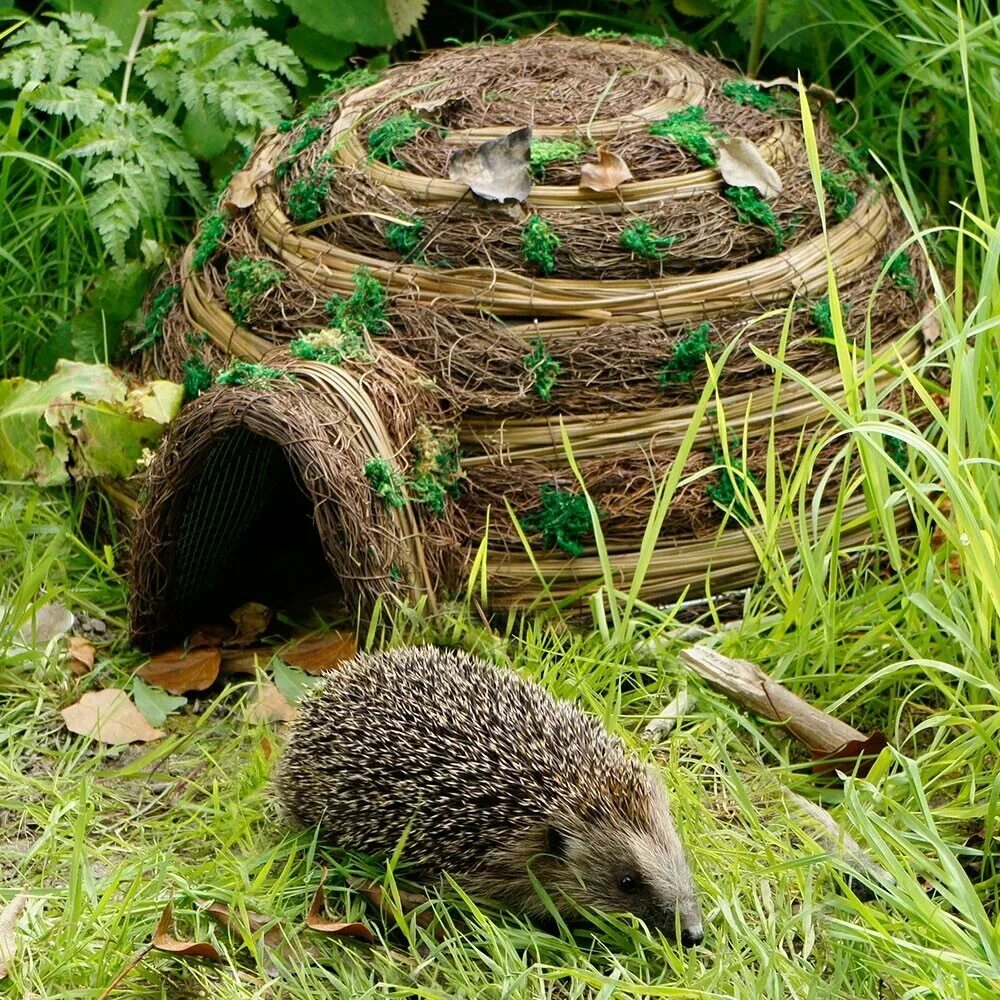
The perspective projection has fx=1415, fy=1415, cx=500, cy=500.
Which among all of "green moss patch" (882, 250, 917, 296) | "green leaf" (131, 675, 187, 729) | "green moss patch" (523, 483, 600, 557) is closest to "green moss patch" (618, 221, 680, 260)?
"green moss patch" (523, 483, 600, 557)

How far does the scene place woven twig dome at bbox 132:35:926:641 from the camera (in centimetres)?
395

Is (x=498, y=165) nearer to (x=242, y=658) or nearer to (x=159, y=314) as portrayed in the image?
(x=159, y=314)

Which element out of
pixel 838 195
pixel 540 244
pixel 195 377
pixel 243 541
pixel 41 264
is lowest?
pixel 243 541

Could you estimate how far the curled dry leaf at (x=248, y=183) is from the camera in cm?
448

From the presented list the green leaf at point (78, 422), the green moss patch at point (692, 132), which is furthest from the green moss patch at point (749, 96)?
the green leaf at point (78, 422)

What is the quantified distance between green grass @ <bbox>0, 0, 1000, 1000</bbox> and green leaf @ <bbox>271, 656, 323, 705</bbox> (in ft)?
0.44

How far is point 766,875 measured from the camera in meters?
3.14

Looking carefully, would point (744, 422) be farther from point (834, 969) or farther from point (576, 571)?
point (834, 969)

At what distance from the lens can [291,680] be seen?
3975 millimetres

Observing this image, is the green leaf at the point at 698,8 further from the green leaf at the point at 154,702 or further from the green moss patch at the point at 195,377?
the green leaf at the point at 154,702

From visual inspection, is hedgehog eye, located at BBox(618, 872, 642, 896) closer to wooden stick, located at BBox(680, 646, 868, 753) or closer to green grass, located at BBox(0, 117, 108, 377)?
wooden stick, located at BBox(680, 646, 868, 753)

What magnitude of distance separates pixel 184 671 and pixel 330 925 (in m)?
1.22

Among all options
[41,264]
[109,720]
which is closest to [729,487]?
[109,720]

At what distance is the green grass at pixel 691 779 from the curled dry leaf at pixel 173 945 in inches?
1.2
